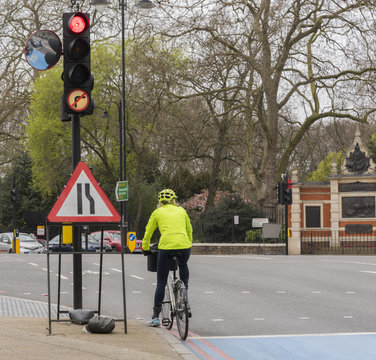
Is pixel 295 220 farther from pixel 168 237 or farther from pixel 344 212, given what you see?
pixel 168 237

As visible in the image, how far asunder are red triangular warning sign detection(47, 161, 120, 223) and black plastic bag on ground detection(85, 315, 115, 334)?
1.21 metres

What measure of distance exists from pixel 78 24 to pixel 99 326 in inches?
144

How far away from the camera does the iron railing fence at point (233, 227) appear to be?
3846 centimetres

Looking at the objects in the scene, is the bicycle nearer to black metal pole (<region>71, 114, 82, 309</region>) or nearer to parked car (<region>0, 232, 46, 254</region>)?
black metal pole (<region>71, 114, 82, 309</region>)

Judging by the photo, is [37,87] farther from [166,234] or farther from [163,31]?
[166,234]

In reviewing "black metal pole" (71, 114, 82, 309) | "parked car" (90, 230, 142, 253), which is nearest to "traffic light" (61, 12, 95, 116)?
"black metal pole" (71, 114, 82, 309)

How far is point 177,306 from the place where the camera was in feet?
30.7

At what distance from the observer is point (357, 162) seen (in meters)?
37.7

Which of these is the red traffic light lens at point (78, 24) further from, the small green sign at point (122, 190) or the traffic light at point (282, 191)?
the traffic light at point (282, 191)

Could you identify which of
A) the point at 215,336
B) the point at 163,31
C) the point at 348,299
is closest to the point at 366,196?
the point at 163,31

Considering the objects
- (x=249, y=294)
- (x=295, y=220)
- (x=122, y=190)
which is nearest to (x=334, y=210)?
(x=295, y=220)

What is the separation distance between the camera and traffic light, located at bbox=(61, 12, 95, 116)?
937cm

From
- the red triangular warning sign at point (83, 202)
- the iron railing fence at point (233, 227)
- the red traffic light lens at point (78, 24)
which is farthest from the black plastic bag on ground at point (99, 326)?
the iron railing fence at point (233, 227)

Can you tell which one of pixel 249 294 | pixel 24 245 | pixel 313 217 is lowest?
pixel 249 294
